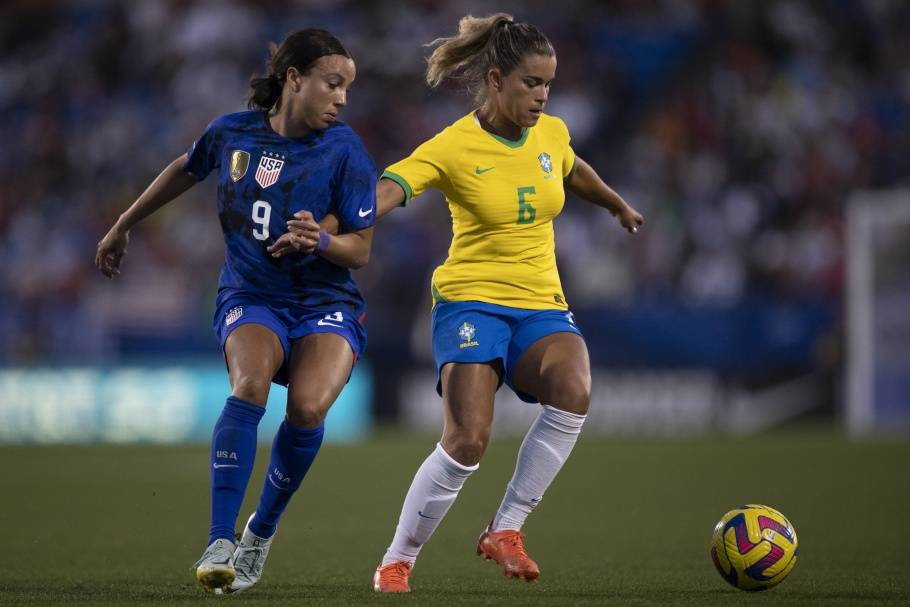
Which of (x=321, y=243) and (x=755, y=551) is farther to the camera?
(x=755, y=551)

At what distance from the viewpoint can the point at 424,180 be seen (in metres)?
5.70

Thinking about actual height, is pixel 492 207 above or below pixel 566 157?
below

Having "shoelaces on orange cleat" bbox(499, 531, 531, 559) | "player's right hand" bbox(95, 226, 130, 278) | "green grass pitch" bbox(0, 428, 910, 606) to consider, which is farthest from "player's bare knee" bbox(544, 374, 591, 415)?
"player's right hand" bbox(95, 226, 130, 278)

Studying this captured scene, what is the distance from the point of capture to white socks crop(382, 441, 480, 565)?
220 inches

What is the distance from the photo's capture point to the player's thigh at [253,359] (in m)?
5.27

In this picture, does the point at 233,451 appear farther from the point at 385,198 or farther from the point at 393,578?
the point at 385,198

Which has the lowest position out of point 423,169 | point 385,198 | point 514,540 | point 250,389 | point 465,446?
point 514,540

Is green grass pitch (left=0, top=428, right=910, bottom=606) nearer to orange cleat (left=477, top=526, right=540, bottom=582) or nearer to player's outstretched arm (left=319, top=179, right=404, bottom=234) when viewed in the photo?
orange cleat (left=477, top=526, right=540, bottom=582)

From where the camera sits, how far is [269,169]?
5.53m

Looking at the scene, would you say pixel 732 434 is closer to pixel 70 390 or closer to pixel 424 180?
pixel 70 390

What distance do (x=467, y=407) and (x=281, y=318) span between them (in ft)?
2.64

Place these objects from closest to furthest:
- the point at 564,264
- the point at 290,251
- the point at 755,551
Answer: the point at 290,251
the point at 755,551
the point at 564,264

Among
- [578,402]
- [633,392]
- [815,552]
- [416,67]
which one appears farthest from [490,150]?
[416,67]

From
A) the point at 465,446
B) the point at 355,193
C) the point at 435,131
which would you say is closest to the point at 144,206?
the point at 355,193
